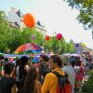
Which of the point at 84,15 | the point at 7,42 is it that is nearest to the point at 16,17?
the point at 7,42

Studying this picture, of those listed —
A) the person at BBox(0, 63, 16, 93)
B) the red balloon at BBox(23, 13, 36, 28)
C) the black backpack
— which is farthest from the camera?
the red balloon at BBox(23, 13, 36, 28)

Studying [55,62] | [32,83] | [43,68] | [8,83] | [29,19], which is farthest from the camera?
[29,19]

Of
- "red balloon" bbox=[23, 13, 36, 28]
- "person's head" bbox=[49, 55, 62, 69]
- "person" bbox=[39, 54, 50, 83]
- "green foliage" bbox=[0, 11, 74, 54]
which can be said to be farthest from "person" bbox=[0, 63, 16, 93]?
"green foliage" bbox=[0, 11, 74, 54]

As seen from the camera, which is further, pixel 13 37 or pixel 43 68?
pixel 13 37

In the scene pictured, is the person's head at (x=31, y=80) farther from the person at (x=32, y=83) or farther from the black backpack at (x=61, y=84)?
the black backpack at (x=61, y=84)

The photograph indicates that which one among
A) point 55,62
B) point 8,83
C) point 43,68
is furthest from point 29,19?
point 55,62

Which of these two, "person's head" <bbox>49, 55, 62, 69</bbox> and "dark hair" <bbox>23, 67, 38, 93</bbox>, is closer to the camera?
"person's head" <bbox>49, 55, 62, 69</bbox>

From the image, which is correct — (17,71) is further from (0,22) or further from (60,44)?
(60,44)

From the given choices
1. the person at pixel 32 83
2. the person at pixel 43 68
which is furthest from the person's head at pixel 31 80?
the person at pixel 43 68

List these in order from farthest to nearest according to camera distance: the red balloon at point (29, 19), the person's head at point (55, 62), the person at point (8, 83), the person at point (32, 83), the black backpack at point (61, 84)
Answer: the red balloon at point (29, 19)
the person at point (8, 83)
the person at point (32, 83)
the person's head at point (55, 62)
the black backpack at point (61, 84)

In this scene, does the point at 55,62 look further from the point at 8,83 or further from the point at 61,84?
the point at 8,83

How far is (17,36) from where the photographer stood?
291 feet

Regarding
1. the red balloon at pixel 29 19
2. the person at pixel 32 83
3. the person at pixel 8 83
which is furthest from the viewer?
the red balloon at pixel 29 19

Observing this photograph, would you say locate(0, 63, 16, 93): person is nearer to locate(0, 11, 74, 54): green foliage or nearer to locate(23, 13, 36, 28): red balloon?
locate(23, 13, 36, 28): red balloon
